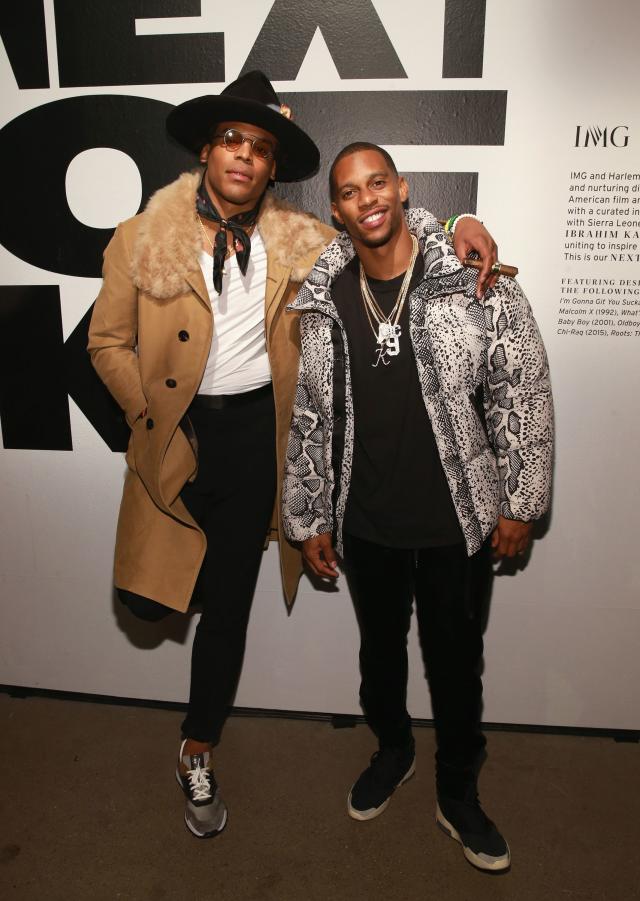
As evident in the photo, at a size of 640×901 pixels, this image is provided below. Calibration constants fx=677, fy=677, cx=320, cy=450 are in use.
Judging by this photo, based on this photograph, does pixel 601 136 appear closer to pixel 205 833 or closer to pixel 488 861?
pixel 488 861

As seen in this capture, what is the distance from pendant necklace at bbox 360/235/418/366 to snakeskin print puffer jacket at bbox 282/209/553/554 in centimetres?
4

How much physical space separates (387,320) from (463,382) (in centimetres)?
24

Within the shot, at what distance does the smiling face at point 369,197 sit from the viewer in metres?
1.61

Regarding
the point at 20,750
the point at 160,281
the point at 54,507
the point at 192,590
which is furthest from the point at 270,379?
the point at 20,750

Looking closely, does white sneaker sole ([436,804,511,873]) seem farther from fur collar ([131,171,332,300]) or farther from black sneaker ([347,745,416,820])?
fur collar ([131,171,332,300])

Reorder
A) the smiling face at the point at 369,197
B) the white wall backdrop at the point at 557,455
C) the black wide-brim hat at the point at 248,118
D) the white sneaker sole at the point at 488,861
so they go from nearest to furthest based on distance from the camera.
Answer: the smiling face at the point at 369,197
the black wide-brim hat at the point at 248,118
the white sneaker sole at the point at 488,861
the white wall backdrop at the point at 557,455

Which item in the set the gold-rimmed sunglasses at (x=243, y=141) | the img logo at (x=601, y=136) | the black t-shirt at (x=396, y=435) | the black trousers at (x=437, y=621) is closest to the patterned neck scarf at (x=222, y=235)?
the gold-rimmed sunglasses at (x=243, y=141)

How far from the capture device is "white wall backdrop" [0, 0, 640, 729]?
195 centimetres

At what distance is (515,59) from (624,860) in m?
2.27

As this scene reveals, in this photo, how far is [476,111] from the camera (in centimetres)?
Answer: 198

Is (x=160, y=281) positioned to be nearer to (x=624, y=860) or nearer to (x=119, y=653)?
(x=119, y=653)

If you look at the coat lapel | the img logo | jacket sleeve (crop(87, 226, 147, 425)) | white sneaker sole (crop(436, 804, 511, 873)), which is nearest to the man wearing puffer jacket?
white sneaker sole (crop(436, 804, 511, 873))

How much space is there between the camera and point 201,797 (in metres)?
2.00

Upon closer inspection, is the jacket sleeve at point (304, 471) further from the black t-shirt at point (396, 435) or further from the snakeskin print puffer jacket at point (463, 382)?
the black t-shirt at point (396, 435)
